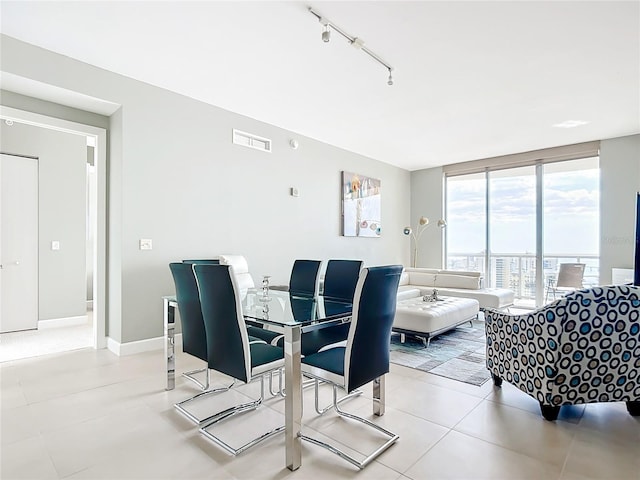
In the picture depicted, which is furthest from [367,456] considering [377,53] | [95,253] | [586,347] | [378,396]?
[95,253]

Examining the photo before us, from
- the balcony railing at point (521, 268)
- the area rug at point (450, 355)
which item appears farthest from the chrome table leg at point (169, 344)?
the balcony railing at point (521, 268)

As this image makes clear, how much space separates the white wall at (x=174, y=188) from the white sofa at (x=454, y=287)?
6.66ft

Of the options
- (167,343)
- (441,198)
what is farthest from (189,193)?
(441,198)

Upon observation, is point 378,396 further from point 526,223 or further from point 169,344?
point 526,223

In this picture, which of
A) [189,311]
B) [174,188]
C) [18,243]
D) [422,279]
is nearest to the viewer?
[189,311]

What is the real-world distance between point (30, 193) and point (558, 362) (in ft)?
20.2

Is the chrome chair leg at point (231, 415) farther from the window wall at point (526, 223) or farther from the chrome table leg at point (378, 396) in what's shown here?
the window wall at point (526, 223)

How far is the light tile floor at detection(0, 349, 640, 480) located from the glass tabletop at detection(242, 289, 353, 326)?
73cm

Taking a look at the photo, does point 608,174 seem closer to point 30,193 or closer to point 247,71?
point 247,71

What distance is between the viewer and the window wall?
6094 mm

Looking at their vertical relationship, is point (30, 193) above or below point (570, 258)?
above

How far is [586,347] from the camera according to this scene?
214 centimetres

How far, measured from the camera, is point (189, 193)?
412 cm

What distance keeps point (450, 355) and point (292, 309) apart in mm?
2192
